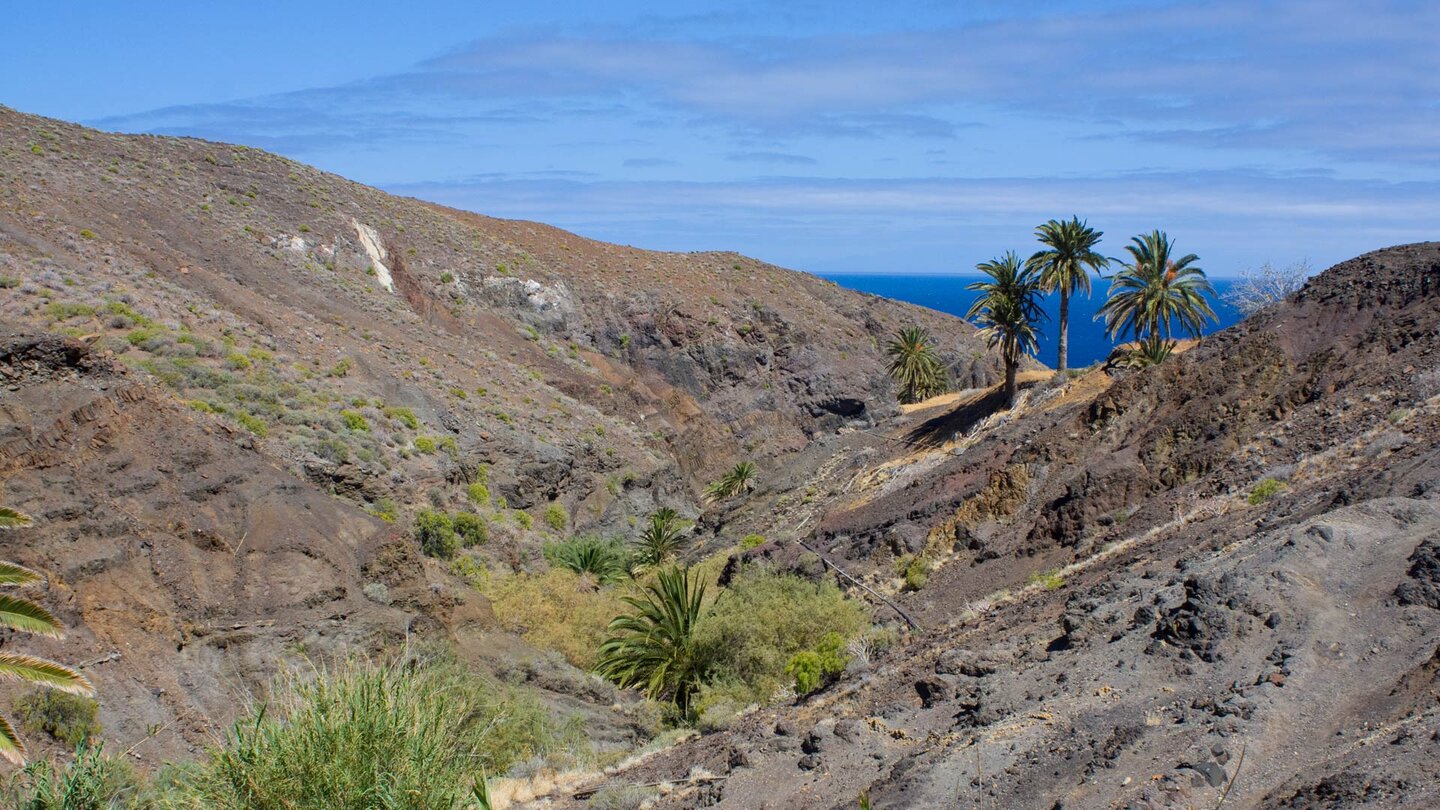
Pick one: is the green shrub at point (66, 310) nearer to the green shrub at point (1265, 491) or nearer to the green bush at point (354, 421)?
the green bush at point (354, 421)

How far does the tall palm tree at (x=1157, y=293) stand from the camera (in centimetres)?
3847

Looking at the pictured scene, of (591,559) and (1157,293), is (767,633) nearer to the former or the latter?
(591,559)

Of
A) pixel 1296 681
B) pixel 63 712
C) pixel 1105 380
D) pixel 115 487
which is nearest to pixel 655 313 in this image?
pixel 1105 380

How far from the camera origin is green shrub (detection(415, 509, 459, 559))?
33094 mm

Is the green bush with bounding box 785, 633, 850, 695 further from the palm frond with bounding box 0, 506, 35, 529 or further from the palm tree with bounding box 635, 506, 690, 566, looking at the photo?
the palm tree with bounding box 635, 506, 690, 566

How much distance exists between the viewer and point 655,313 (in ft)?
225

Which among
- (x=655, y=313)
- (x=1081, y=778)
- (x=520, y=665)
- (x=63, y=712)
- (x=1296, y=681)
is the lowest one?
(x=520, y=665)

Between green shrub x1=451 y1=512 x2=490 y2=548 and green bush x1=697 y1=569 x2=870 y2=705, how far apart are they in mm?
12646

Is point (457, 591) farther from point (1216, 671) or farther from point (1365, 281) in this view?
point (1365, 281)

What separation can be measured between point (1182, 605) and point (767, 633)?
10.7 m

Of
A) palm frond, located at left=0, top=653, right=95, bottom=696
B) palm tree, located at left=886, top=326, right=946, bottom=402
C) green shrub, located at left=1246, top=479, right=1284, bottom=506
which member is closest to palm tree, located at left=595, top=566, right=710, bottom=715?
green shrub, located at left=1246, top=479, right=1284, bottom=506

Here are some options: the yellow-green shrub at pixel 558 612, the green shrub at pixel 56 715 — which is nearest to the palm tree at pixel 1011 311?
the yellow-green shrub at pixel 558 612

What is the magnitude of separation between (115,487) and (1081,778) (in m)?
16.7

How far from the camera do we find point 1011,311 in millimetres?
41938
